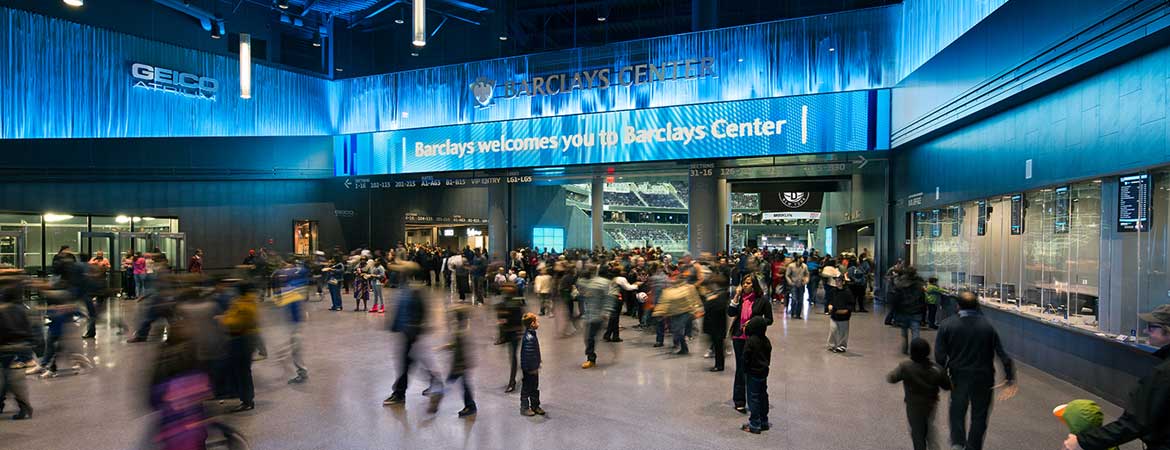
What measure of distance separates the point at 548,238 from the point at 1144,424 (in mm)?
30194

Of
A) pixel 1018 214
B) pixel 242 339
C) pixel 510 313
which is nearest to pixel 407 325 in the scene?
pixel 510 313

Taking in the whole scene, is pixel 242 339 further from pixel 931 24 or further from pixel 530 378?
pixel 931 24

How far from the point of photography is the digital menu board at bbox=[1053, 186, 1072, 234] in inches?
338

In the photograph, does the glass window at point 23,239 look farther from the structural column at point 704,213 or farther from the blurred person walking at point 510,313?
the structural column at point 704,213

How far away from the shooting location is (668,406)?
705 cm

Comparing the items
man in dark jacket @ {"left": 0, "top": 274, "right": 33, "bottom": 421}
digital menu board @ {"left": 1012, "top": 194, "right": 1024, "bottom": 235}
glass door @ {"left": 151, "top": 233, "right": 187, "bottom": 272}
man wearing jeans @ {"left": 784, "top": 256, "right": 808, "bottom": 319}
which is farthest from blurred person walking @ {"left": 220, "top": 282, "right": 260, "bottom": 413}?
glass door @ {"left": 151, "top": 233, "right": 187, "bottom": 272}

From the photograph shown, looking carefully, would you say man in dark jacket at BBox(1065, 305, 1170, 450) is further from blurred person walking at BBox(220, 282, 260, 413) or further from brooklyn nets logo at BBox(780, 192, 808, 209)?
brooklyn nets logo at BBox(780, 192, 808, 209)

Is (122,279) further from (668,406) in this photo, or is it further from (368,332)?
(668,406)

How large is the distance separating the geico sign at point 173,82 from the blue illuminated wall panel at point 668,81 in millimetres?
4151

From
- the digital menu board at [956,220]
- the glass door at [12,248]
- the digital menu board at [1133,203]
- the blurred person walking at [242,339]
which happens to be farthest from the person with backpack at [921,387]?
the glass door at [12,248]

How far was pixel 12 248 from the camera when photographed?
695 inches

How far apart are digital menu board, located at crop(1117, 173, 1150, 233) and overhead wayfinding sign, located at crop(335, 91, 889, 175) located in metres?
9.06

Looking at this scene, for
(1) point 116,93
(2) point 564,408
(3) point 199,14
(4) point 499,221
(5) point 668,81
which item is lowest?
(2) point 564,408

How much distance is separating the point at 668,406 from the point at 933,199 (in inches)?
369
